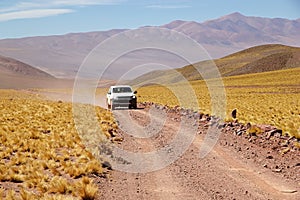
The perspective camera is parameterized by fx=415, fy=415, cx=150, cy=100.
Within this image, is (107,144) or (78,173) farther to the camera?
(107,144)

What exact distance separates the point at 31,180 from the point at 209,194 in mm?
3748

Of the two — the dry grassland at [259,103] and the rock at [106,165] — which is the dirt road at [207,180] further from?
the dry grassland at [259,103]

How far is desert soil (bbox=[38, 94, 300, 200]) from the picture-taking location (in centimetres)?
842

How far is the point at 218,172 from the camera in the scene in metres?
10.0

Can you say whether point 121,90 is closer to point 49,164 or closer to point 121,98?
point 121,98

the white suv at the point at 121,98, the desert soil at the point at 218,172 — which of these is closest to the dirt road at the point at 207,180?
the desert soil at the point at 218,172

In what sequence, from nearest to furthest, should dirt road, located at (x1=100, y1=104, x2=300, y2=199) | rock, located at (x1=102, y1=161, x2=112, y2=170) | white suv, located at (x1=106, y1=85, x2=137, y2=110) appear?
1. dirt road, located at (x1=100, y1=104, x2=300, y2=199)
2. rock, located at (x1=102, y1=161, x2=112, y2=170)
3. white suv, located at (x1=106, y1=85, x2=137, y2=110)

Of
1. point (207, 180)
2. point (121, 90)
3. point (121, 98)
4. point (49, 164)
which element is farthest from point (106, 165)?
point (121, 90)

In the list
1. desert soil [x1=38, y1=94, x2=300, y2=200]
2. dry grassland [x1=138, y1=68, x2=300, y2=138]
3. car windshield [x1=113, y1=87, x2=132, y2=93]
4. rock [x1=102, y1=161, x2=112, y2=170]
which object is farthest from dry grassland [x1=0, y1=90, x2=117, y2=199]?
car windshield [x1=113, y1=87, x2=132, y2=93]

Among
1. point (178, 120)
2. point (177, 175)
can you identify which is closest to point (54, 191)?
point (177, 175)

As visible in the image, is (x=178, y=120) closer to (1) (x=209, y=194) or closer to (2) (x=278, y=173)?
(2) (x=278, y=173)

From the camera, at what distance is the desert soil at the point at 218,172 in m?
8.42

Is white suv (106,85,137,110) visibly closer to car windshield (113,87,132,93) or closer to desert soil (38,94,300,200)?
car windshield (113,87,132,93)

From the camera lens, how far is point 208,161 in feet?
36.7
